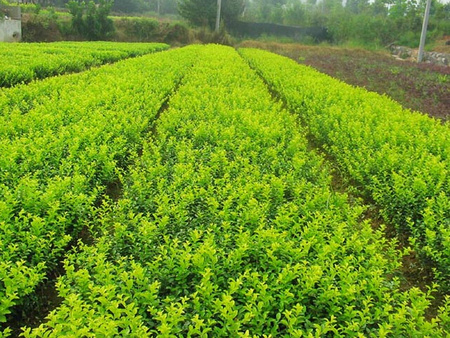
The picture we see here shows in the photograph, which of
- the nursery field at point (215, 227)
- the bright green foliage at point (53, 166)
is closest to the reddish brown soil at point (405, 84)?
the nursery field at point (215, 227)

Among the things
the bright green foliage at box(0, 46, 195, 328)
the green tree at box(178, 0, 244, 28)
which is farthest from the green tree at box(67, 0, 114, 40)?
the bright green foliage at box(0, 46, 195, 328)

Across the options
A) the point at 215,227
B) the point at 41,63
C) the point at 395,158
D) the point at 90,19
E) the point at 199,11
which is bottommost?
the point at 215,227

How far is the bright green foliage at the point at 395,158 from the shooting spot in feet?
11.9

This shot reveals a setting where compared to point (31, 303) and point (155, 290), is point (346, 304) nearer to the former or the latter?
point (155, 290)

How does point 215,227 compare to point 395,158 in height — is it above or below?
below

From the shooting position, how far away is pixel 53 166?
4.17m

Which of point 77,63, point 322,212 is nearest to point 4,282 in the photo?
point 322,212

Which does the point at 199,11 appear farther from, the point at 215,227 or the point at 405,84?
the point at 215,227

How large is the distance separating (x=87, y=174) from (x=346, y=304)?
289cm

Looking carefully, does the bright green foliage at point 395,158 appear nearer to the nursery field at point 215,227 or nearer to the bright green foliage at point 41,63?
the nursery field at point 215,227

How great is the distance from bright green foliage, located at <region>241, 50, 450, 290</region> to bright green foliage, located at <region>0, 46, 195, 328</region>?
120 inches

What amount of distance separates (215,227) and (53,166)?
2128 mm

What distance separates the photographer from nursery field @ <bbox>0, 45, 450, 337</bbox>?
2322mm

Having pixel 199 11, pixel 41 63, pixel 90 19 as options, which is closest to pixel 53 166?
pixel 41 63
